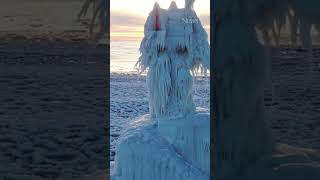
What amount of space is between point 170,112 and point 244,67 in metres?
3.97

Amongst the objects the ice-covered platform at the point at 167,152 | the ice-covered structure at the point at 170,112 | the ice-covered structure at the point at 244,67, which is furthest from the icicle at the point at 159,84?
the ice-covered structure at the point at 244,67

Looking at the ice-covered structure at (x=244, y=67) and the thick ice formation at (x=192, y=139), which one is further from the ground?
the ice-covered structure at (x=244, y=67)

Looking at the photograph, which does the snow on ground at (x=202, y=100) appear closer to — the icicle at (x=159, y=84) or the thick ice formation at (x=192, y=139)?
the icicle at (x=159, y=84)

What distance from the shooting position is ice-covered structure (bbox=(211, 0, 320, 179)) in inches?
78.1

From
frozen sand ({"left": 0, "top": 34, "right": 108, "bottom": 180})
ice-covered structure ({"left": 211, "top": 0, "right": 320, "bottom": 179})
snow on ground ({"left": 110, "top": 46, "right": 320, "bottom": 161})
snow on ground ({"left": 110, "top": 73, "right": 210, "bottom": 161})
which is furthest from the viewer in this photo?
snow on ground ({"left": 110, "top": 73, "right": 210, "bottom": 161})

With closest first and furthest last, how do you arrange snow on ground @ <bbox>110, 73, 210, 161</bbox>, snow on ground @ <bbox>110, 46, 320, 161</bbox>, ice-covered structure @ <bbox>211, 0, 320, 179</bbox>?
ice-covered structure @ <bbox>211, 0, 320, 179</bbox> → snow on ground @ <bbox>110, 46, 320, 161</bbox> → snow on ground @ <bbox>110, 73, 210, 161</bbox>

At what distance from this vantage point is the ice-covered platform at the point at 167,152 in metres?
5.36

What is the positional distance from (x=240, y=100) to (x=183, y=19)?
3649mm

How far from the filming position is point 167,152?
215 inches

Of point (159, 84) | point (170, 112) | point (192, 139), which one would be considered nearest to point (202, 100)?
point (170, 112)

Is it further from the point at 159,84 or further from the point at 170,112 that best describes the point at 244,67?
the point at 170,112

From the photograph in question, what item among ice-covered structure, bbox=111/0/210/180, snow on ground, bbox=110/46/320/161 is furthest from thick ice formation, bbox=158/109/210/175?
snow on ground, bbox=110/46/320/161

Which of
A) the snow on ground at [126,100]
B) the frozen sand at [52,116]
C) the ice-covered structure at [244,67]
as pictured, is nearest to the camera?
the ice-covered structure at [244,67]

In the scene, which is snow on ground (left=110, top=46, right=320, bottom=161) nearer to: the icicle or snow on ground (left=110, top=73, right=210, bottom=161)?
snow on ground (left=110, top=73, right=210, bottom=161)
